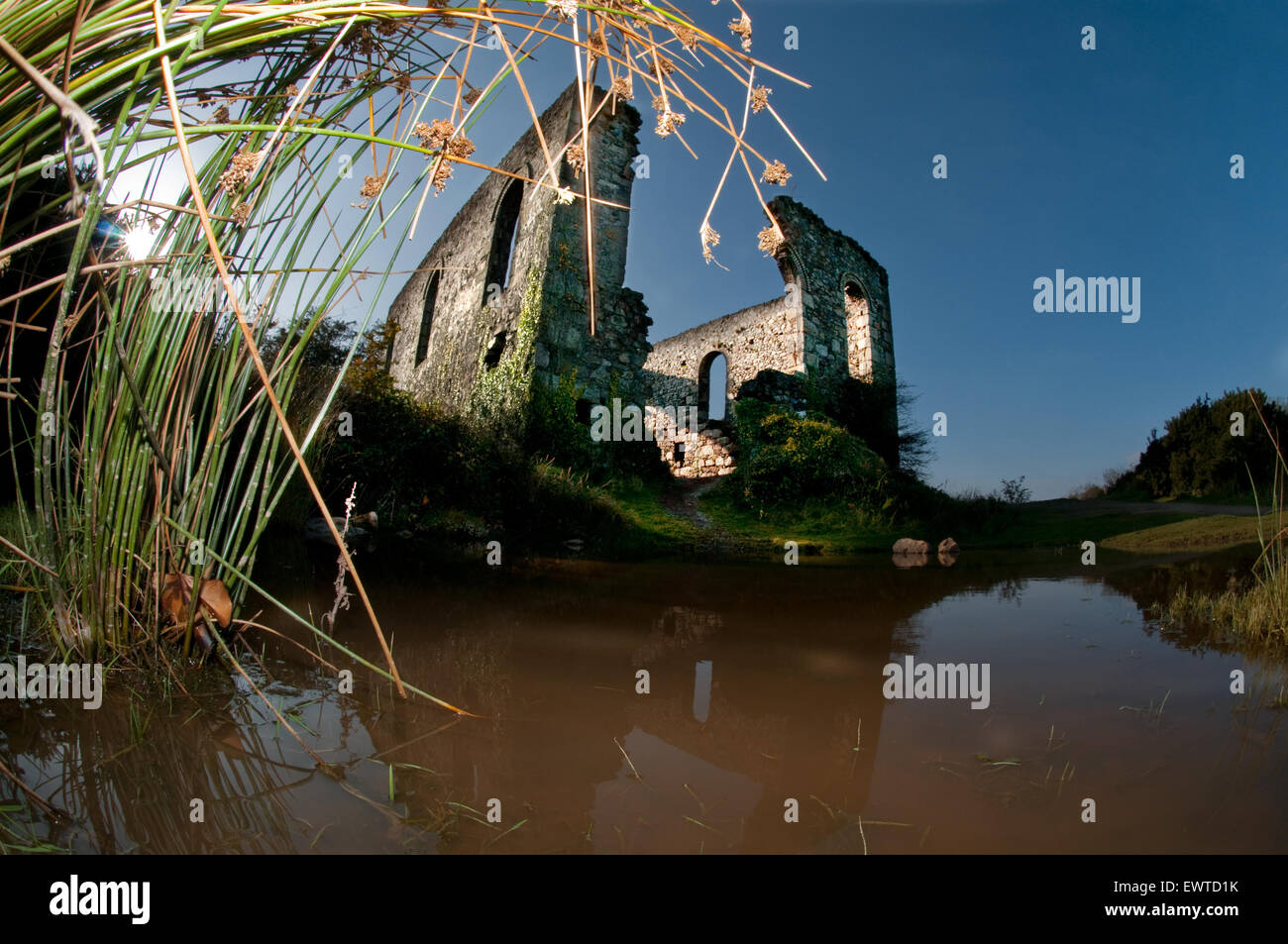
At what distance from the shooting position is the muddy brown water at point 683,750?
1026mm

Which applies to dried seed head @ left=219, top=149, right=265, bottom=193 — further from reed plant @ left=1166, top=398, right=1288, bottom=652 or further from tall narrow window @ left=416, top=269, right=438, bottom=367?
tall narrow window @ left=416, top=269, right=438, bottom=367

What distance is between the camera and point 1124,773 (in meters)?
1.26

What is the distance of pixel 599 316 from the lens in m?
8.98

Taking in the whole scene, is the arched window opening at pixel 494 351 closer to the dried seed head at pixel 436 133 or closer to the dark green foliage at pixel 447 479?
the dark green foliage at pixel 447 479

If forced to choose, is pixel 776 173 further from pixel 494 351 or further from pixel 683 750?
pixel 494 351

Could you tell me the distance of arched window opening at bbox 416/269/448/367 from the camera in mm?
14258

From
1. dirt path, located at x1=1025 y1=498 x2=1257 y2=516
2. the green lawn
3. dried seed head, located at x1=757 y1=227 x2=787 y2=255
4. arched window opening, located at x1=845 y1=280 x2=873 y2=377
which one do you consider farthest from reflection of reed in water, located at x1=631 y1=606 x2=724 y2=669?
arched window opening, located at x1=845 y1=280 x2=873 y2=377

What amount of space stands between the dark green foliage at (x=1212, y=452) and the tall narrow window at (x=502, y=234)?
1408 cm

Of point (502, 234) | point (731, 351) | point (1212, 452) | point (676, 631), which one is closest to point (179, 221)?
point (676, 631)

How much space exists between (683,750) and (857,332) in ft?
42.3

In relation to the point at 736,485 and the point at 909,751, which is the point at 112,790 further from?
the point at 736,485

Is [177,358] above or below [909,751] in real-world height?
above
